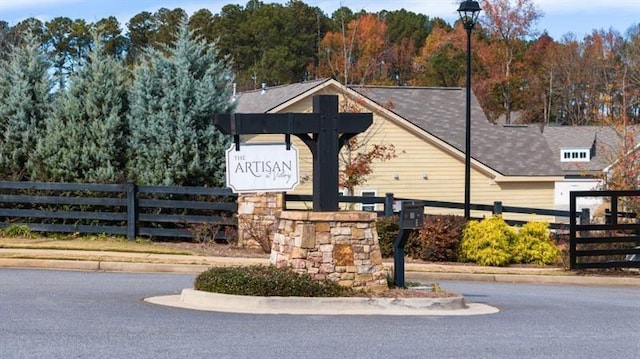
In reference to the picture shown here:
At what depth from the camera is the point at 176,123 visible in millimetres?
21500

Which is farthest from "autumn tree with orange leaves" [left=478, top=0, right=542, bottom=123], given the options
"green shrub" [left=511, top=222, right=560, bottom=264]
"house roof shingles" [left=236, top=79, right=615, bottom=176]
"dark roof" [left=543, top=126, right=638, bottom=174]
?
"green shrub" [left=511, top=222, right=560, bottom=264]

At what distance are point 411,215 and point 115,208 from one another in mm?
9800

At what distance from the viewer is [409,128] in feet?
111

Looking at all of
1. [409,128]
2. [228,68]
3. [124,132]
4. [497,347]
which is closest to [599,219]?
[409,128]

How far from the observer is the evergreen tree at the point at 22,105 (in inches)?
849

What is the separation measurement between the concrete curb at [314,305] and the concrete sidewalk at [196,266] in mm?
4452

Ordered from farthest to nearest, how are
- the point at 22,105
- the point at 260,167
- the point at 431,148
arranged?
the point at 431,148 → the point at 22,105 → the point at 260,167

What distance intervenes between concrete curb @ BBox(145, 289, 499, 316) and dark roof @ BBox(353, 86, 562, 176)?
72.1ft

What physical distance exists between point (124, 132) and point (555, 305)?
12.0 m

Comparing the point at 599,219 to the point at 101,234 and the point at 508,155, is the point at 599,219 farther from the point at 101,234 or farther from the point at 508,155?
the point at 101,234

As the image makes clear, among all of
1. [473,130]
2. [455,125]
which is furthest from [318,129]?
[473,130]

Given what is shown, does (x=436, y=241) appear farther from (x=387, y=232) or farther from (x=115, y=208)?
(x=115, y=208)

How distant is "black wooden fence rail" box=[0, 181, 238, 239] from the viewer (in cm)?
1992

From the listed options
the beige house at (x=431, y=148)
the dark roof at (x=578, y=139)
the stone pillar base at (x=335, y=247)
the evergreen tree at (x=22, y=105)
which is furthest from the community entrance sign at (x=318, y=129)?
the dark roof at (x=578, y=139)
